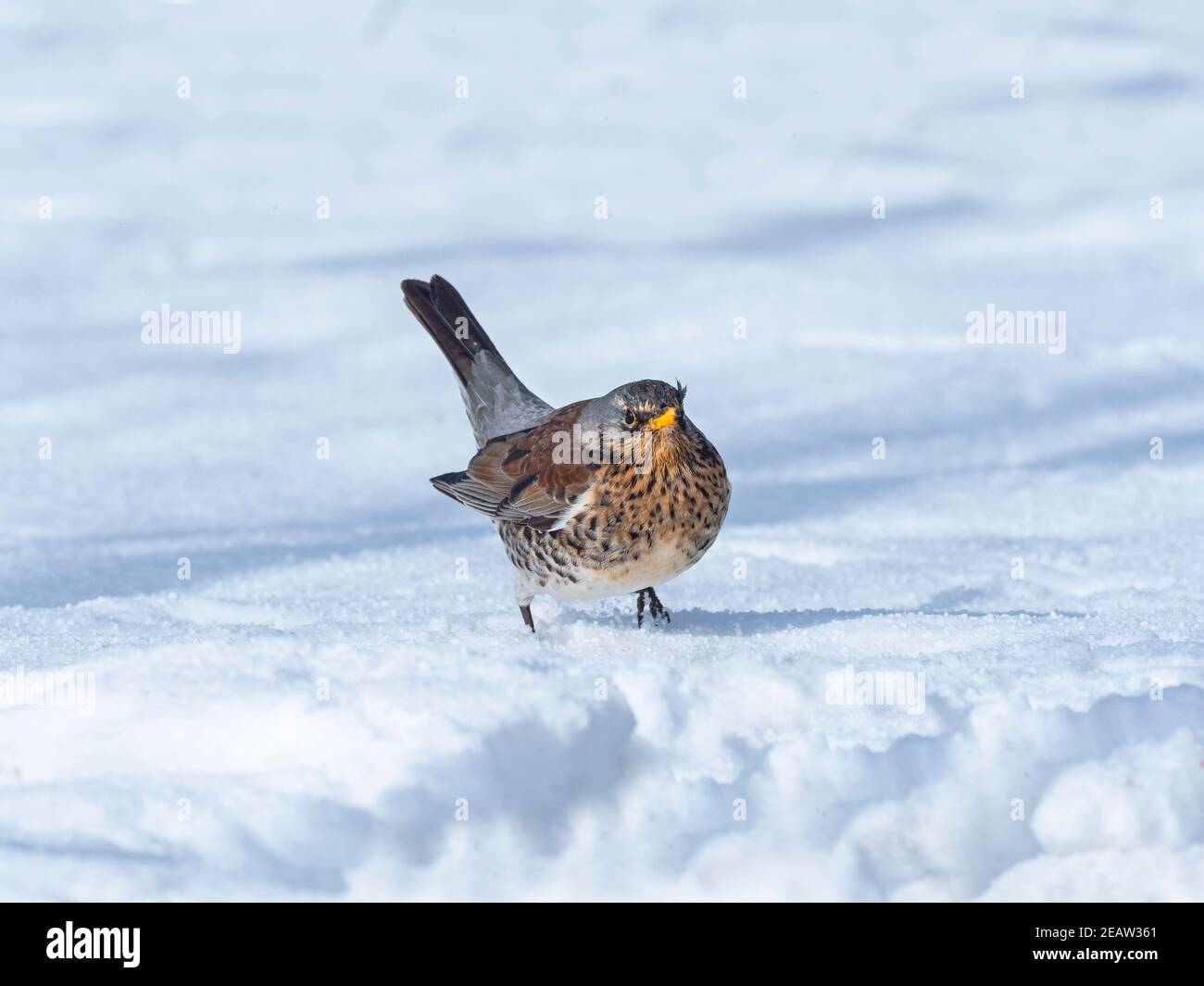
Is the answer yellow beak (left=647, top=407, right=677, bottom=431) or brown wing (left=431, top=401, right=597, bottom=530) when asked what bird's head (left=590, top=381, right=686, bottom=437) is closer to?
yellow beak (left=647, top=407, right=677, bottom=431)

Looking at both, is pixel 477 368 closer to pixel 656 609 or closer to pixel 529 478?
pixel 529 478

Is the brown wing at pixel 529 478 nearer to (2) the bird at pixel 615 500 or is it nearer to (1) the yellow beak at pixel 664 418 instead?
(2) the bird at pixel 615 500

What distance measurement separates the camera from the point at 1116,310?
9680 mm

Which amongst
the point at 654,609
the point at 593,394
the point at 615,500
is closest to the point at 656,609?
the point at 654,609

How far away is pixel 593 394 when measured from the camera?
27.4 ft

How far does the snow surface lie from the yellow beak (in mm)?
615

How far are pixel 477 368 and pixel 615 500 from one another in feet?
4.82

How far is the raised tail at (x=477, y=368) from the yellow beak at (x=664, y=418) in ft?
3.98

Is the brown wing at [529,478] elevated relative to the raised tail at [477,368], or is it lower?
lower

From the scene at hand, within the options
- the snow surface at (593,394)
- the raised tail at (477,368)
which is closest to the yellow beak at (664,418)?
the snow surface at (593,394)

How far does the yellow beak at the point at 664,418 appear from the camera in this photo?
429 cm
